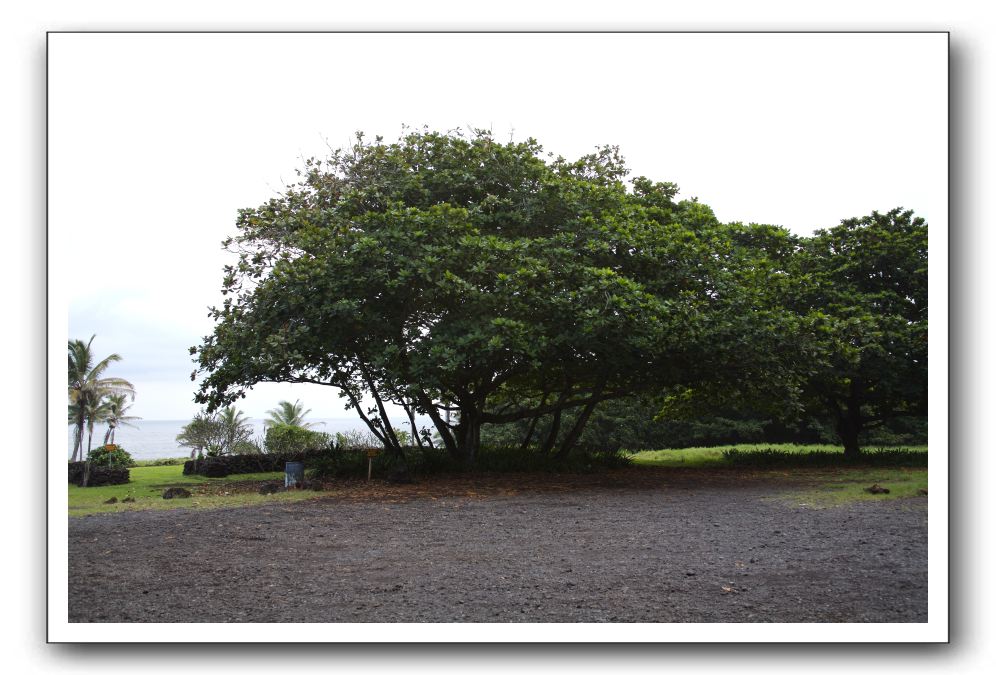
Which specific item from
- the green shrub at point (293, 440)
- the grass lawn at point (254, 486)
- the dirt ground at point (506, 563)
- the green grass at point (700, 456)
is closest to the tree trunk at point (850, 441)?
the green grass at point (700, 456)

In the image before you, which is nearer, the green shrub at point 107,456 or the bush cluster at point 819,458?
the green shrub at point 107,456

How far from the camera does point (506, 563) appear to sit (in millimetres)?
4809

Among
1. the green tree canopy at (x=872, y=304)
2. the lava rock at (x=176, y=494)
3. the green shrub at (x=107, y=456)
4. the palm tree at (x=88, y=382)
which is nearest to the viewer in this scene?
the palm tree at (x=88, y=382)

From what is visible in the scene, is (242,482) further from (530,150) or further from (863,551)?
(863,551)

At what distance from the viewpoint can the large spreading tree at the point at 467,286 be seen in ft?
27.4

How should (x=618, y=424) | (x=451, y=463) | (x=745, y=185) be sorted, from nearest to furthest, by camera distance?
(x=745, y=185), (x=451, y=463), (x=618, y=424)

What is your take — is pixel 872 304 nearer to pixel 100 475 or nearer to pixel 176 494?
pixel 176 494

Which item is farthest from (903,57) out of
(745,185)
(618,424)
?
(618,424)

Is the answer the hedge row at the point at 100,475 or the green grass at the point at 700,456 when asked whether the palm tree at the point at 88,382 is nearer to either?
the hedge row at the point at 100,475

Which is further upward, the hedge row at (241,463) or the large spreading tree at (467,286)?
the large spreading tree at (467,286)

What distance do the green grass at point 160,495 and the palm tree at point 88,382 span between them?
3.49ft

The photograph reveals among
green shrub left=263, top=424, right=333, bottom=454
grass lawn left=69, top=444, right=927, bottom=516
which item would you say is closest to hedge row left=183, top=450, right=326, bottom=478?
grass lawn left=69, top=444, right=927, bottom=516

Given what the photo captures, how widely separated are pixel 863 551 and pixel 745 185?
309 centimetres
